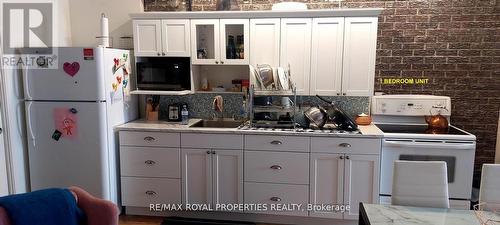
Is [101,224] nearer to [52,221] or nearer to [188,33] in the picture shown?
[52,221]

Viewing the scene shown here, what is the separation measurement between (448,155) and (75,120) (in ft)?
10.2

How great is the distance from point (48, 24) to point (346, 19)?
2797mm

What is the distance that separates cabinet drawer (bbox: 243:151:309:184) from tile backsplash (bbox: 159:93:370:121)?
50 cm

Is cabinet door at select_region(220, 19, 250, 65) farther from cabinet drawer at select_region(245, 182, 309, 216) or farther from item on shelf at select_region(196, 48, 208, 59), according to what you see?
cabinet drawer at select_region(245, 182, 309, 216)

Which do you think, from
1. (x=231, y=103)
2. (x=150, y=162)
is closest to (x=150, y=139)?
(x=150, y=162)

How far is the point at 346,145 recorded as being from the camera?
291 cm

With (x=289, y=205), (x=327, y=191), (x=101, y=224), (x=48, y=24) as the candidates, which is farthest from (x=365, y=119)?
(x=48, y=24)

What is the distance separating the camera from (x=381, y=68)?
3430 millimetres

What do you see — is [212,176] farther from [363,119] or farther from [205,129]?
[363,119]

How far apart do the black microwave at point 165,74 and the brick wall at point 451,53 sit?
1.36m

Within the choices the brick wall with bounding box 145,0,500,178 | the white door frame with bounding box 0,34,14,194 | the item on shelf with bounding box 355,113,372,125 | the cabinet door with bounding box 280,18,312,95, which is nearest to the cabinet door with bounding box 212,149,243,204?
the cabinet door with bounding box 280,18,312,95

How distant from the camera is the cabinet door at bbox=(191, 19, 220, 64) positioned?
10.9ft

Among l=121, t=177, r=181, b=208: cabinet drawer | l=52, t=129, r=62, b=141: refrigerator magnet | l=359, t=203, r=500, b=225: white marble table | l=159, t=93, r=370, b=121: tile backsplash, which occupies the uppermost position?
l=159, t=93, r=370, b=121: tile backsplash

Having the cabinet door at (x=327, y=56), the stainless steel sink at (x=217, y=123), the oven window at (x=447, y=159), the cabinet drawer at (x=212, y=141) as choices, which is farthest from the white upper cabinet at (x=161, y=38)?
the oven window at (x=447, y=159)
